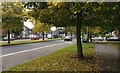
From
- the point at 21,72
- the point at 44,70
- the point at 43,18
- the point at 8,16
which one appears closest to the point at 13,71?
the point at 21,72

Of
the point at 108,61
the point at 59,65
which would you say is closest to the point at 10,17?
the point at 108,61

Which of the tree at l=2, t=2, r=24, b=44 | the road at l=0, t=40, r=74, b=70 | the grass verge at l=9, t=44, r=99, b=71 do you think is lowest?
the road at l=0, t=40, r=74, b=70

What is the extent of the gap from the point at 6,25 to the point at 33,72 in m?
26.2

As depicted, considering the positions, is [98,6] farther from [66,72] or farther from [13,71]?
[13,71]

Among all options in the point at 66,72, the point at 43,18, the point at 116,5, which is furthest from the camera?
the point at 43,18

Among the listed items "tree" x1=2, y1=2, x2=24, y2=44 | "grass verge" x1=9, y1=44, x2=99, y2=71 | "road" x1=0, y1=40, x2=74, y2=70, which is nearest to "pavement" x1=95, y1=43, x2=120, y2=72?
"grass verge" x1=9, y1=44, x2=99, y2=71

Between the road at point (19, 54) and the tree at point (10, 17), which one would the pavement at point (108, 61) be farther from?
the tree at point (10, 17)

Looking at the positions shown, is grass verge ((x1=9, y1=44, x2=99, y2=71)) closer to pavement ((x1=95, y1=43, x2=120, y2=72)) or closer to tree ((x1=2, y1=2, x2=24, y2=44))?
pavement ((x1=95, y1=43, x2=120, y2=72))

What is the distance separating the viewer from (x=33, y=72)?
1052 centimetres

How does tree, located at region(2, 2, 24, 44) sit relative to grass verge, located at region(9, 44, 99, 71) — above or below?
above

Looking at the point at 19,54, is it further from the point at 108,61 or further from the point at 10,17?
the point at 10,17

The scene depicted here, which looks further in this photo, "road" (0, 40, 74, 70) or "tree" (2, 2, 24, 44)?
"tree" (2, 2, 24, 44)

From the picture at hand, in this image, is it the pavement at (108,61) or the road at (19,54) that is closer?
the pavement at (108,61)

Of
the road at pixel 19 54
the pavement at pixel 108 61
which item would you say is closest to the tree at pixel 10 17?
the road at pixel 19 54
